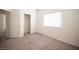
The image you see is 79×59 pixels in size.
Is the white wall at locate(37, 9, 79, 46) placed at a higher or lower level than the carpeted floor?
higher

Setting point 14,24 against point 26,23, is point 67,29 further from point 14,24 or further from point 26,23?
point 14,24

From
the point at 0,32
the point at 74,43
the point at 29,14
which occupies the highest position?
the point at 29,14

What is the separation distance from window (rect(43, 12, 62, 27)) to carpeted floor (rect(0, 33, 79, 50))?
241 millimetres

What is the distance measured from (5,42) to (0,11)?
51 cm

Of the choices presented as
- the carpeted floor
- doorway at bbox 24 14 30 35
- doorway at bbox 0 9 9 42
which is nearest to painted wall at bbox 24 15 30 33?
doorway at bbox 24 14 30 35

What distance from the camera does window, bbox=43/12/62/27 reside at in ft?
5.04

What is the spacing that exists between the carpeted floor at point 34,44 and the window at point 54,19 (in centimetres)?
24

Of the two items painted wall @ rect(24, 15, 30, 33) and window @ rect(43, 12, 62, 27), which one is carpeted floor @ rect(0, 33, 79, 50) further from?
window @ rect(43, 12, 62, 27)

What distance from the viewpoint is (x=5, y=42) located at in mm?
1532

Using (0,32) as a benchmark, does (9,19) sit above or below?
above
